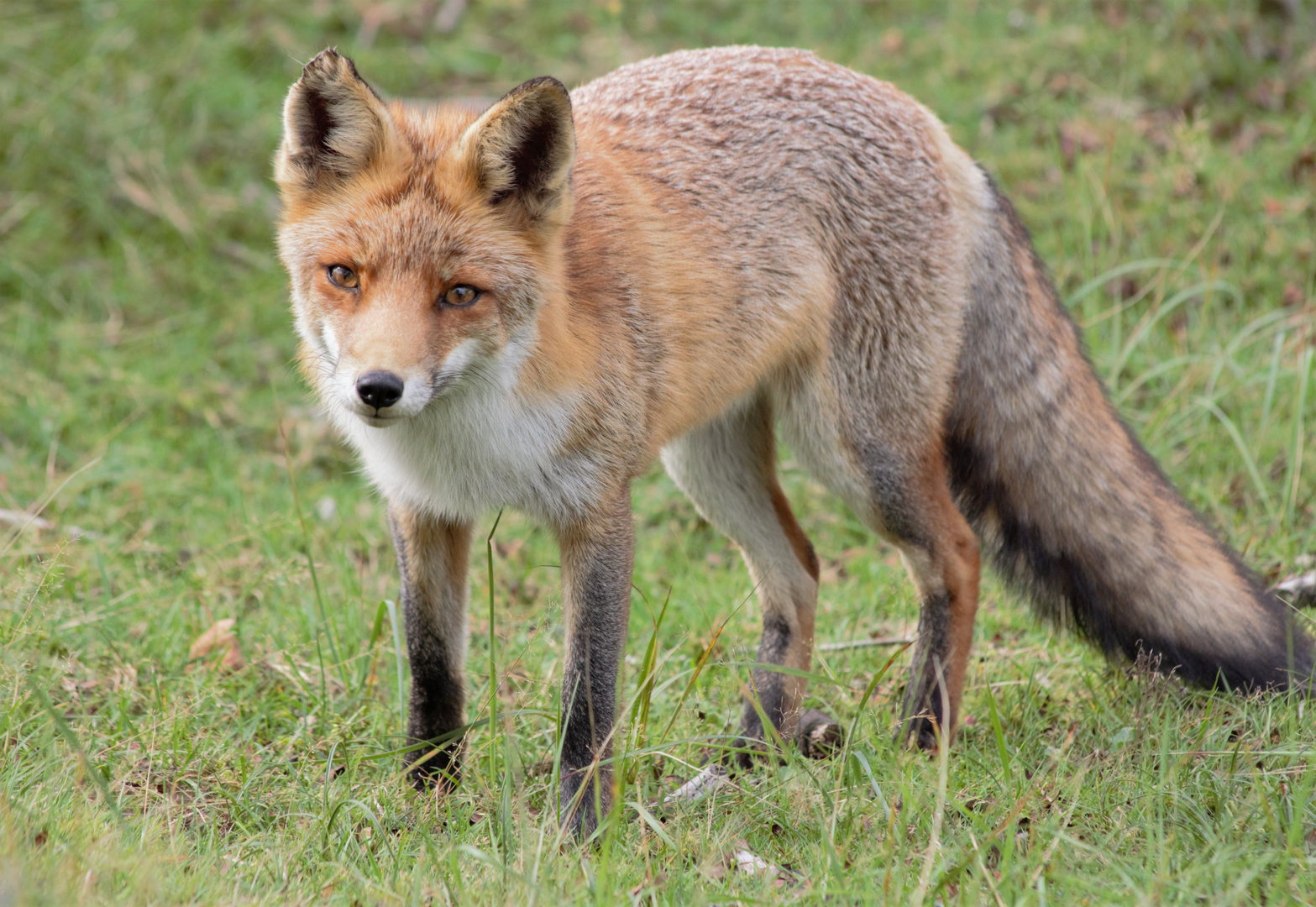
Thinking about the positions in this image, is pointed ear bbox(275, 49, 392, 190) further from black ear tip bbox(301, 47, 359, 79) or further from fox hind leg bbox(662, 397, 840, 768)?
fox hind leg bbox(662, 397, 840, 768)

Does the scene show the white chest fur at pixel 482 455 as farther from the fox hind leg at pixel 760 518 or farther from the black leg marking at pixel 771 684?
the black leg marking at pixel 771 684

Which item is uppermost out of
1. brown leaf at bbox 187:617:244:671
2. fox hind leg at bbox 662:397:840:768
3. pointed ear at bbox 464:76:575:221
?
pointed ear at bbox 464:76:575:221

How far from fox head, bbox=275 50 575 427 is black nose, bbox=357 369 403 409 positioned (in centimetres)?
7

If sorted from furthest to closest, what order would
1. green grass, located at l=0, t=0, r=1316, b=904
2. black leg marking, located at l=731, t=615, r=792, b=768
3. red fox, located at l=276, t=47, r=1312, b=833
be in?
black leg marking, located at l=731, t=615, r=792, b=768 < red fox, located at l=276, t=47, r=1312, b=833 < green grass, located at l=0, t=0, r=1316, b=904

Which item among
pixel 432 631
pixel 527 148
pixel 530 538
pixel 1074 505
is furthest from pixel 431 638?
pixel 1074 505

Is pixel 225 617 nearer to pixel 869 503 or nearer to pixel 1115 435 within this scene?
pixel 869 503

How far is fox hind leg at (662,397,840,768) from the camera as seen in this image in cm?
438

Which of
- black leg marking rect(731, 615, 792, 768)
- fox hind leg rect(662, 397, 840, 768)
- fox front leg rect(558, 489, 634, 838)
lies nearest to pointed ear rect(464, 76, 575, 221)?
fox front leg rect(558, 489, 634, 838)

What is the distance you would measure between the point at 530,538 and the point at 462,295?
260cm

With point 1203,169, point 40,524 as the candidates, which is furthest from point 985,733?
point 1203,169

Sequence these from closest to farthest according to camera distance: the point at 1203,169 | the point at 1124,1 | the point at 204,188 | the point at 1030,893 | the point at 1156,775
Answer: the point at 1030,893 → the point at 1156,775 → the point at 1203,169 → the point at 204,188 → the point at 1124,1

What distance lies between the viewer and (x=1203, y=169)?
657 centimetres

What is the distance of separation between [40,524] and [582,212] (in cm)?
238

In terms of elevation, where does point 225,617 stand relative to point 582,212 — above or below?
below
